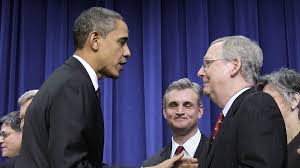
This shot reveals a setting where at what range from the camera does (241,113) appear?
5.53ft

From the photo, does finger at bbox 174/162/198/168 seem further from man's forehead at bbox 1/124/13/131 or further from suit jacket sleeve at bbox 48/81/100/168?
man's forehead at bbox 1/124/13/131

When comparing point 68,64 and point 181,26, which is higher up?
point 181,26

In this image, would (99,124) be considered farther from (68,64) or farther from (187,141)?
(187,141)

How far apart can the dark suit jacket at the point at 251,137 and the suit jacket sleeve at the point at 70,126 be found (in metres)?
0.49

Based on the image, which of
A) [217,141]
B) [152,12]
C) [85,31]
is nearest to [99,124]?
[85,31]

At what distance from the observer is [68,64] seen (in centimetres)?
156

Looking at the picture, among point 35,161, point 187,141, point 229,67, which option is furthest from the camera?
point 187,141

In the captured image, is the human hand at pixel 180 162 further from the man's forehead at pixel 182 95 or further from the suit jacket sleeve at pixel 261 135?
the man's forehead at pixel 182 95

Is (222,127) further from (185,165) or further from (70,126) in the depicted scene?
(70,126)

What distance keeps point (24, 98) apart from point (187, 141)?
101cm

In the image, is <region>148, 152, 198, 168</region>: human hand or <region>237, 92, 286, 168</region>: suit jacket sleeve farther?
<region>148, 152, 198, 168</region>: human hand

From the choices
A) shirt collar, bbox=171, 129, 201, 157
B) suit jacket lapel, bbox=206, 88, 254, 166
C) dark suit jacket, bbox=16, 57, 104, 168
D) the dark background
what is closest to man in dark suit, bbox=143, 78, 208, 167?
shirt collar, bbox=171, 129, 201, 157

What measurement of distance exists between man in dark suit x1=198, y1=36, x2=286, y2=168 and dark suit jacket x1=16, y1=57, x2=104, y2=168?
Answer: 462mm

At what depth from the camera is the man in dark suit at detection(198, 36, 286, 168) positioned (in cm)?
158
